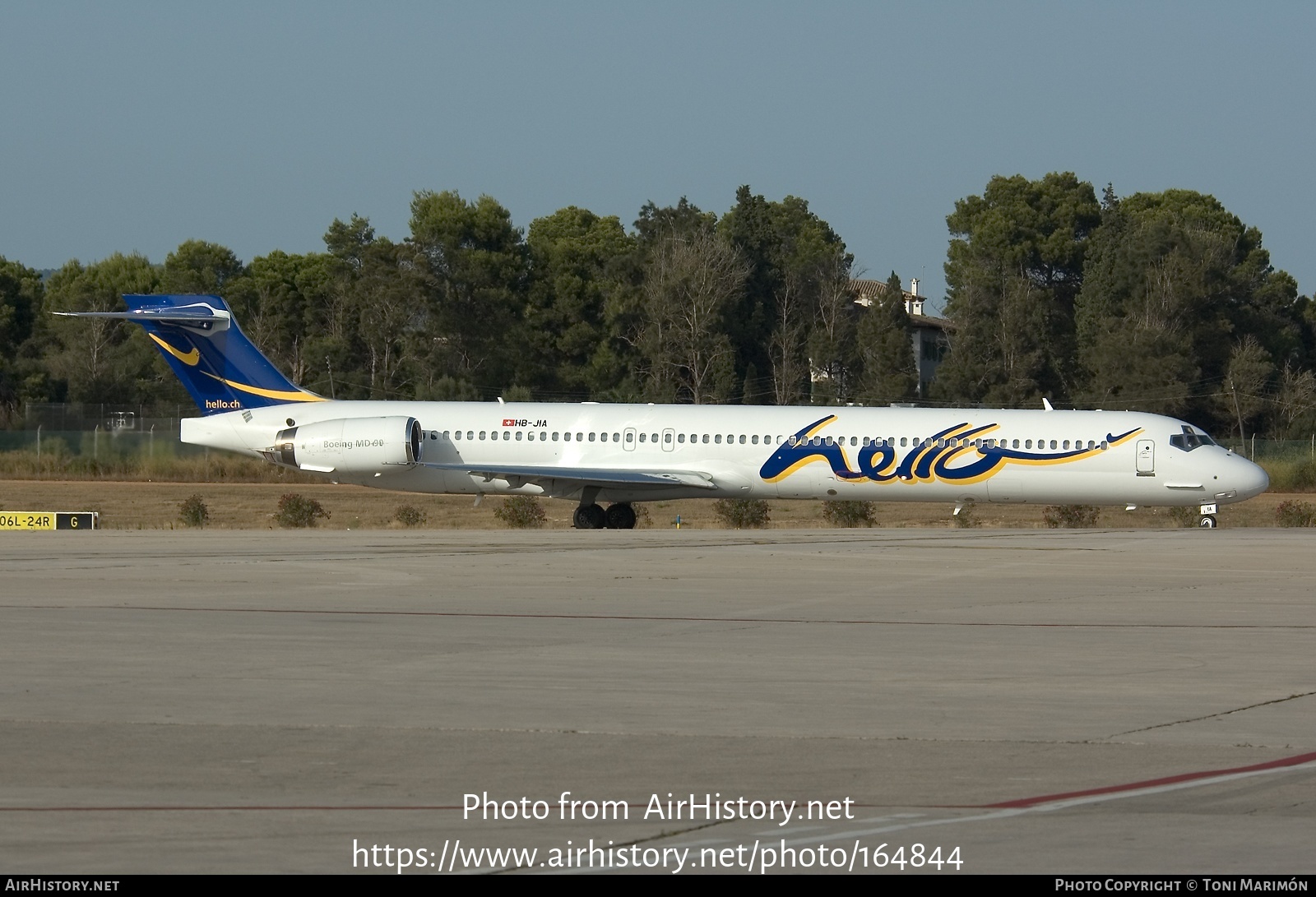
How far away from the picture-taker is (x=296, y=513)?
36.9 metres

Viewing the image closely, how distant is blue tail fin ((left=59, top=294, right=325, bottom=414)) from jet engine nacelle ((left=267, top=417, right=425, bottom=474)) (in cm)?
172

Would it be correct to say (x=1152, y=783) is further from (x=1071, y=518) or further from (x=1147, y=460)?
(x=1071, y=518)

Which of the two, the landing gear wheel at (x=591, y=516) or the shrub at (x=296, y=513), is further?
the shrub at (x=296, y=513)

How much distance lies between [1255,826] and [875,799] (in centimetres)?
176

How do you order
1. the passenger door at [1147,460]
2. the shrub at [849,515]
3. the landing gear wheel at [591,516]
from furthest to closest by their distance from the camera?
the shrub at [849,515]
the landing gear wheel at [591,516]
the passenger door at [1147,460]

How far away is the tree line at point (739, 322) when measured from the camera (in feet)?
244

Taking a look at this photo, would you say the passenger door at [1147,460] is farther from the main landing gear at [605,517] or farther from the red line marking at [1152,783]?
the red line marking at [1152,783]

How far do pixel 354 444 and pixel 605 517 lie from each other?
17.2 feet

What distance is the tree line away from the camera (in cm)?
7425

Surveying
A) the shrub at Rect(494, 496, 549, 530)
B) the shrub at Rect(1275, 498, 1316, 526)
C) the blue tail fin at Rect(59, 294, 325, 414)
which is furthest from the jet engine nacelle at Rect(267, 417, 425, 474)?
the shrub at Rect(1275, 498, 1316, 526)

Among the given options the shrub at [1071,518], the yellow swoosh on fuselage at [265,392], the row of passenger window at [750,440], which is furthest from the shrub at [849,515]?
the yellow swoosh on fuselage at [265,392]

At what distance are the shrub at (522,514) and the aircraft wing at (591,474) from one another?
11.4 ft
